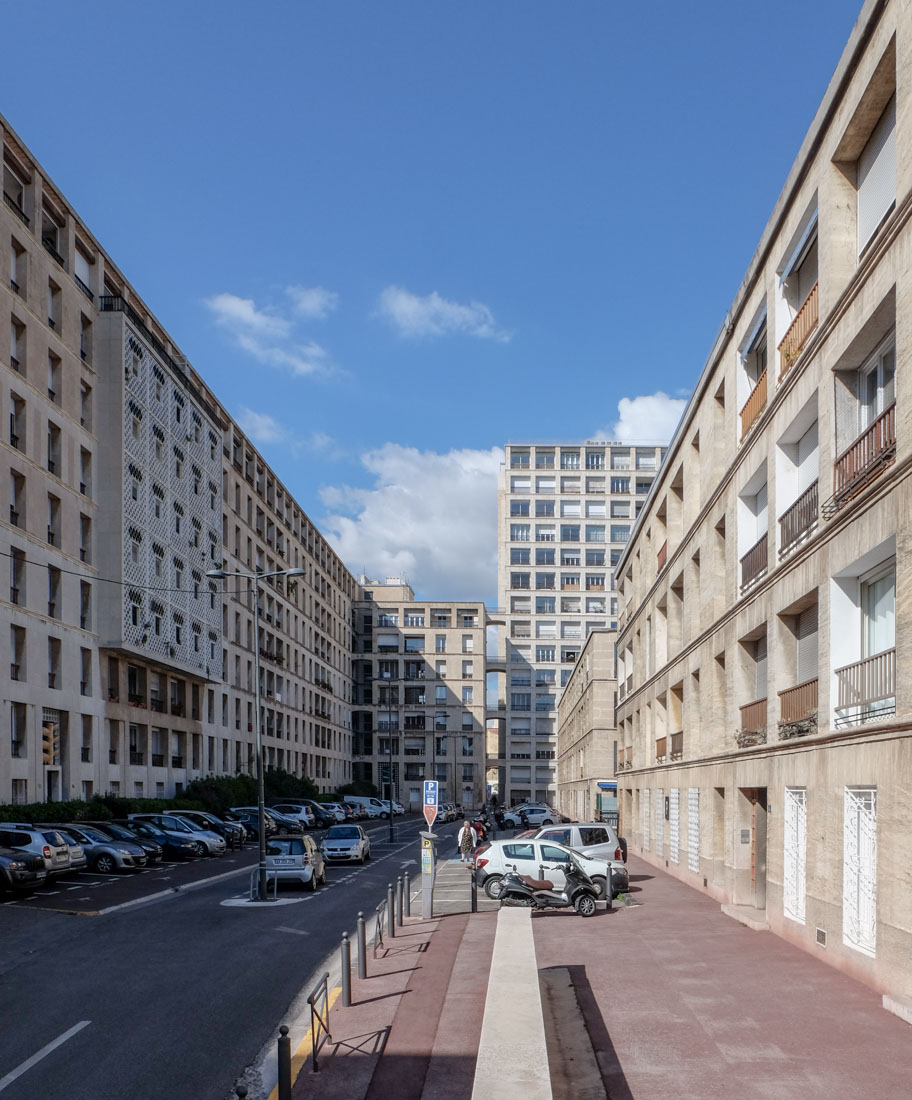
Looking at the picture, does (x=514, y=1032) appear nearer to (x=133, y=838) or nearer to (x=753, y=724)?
(x=753, y=724)

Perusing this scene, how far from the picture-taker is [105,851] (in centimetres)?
3338

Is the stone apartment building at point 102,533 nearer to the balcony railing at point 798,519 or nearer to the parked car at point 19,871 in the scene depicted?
the parked car at point 19,871

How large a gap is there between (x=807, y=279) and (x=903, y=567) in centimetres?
869

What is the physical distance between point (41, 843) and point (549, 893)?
1376cm

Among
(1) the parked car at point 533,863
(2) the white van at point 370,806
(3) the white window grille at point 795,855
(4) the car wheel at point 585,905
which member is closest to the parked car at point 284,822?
(2) the white van at point 370,806

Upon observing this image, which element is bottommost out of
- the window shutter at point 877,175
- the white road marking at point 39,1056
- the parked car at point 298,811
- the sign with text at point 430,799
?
the parked car at point 298,811

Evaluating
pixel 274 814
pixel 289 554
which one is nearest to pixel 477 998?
pixel 274 814

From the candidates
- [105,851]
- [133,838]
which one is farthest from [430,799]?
[133,838]

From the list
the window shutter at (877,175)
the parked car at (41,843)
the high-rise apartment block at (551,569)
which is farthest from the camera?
the high-rise apartment block at (551,569)

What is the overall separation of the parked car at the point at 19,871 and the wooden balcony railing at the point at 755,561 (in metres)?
18.0

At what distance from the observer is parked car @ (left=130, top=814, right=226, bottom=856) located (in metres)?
41.1

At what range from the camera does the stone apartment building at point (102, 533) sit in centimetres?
4206

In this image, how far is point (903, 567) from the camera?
13398mm

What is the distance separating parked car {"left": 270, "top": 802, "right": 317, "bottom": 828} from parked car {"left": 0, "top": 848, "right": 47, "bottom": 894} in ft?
101
